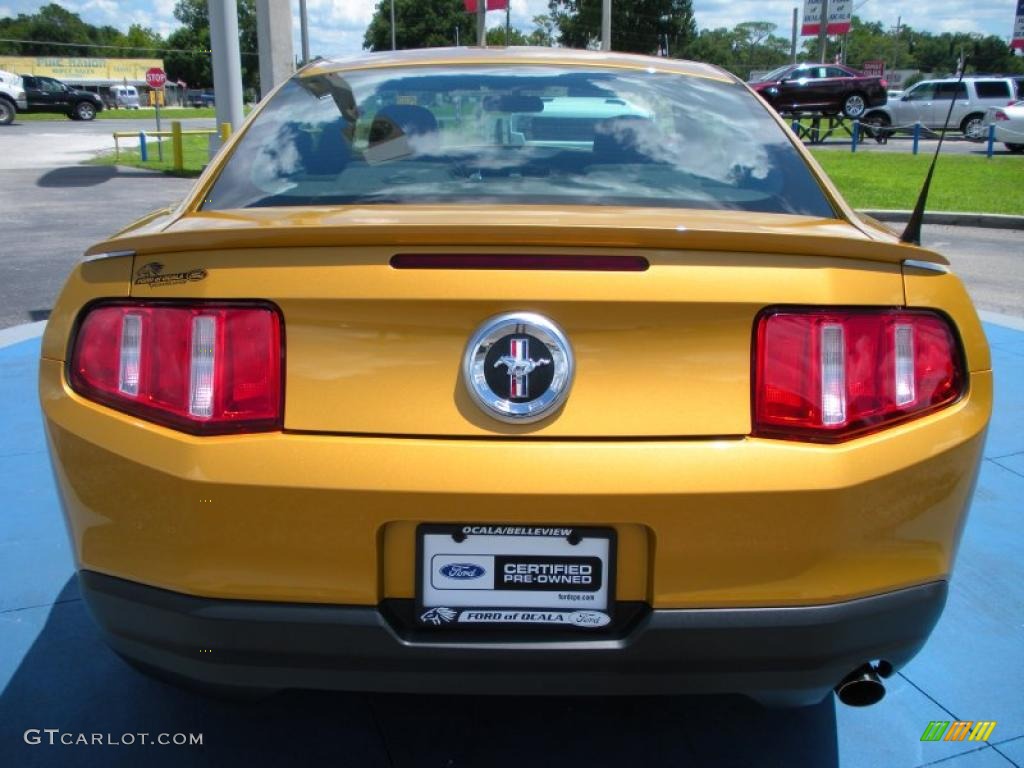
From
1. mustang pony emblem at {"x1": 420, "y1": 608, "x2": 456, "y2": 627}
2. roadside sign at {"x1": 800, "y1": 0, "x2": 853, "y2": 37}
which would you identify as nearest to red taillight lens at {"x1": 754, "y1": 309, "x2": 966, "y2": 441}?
mustang pony emblem at {"x1": 420, "y1": 608, "x2": 456, "y2": 627}

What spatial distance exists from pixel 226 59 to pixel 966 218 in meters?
10.8

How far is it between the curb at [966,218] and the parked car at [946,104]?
17.7m

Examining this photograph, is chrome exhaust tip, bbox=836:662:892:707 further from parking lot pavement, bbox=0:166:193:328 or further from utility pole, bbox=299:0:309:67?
utility pole, bbox=299:0:309:67

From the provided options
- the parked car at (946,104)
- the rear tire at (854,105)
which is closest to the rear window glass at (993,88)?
the parked car at (946,104)

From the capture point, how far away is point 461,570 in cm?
179

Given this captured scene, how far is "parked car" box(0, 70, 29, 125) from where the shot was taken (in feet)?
120

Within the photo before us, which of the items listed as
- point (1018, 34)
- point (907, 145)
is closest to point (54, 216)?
point (907, 145)

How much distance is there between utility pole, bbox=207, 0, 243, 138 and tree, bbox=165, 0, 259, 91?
257 ft

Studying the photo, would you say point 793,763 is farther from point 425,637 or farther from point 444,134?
point 444,134

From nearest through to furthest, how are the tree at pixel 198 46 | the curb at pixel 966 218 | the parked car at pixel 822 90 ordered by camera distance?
the curb at pixel 966 218
the parked car at pixel 822 90
the tree at pixel 198 46

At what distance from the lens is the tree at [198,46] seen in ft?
303

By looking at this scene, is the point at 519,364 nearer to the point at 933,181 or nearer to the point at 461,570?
the point at 461,570

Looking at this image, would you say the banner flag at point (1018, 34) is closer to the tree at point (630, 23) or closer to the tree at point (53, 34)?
the tree at point (630, 23)

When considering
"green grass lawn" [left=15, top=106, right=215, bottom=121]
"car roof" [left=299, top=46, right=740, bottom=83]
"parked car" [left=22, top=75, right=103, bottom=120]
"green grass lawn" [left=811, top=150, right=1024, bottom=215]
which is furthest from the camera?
"green grass lawn" [left=15, top=106, right=215, bottom=121]
